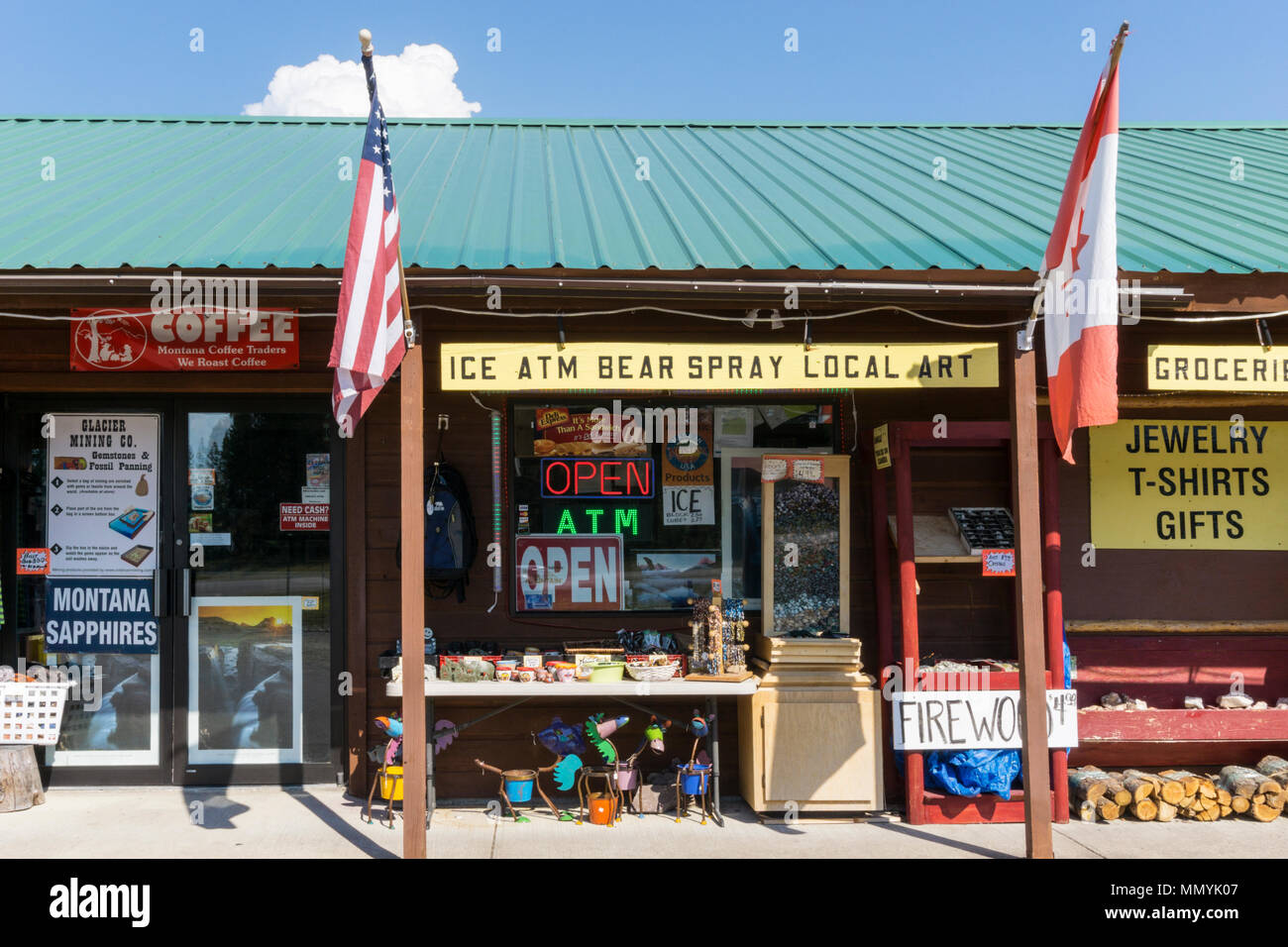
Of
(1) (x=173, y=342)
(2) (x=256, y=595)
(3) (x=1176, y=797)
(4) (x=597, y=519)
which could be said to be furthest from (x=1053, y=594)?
(1) (x=173, y=342)

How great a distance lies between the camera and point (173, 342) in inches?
249

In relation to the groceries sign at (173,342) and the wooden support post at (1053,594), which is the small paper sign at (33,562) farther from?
the wooden support post at (1053,594)

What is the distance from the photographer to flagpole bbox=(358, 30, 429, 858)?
486 centimetres

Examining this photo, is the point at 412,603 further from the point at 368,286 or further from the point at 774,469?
the point at 774,469

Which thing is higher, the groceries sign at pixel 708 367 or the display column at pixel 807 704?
the groceries sign at pixel 708 367

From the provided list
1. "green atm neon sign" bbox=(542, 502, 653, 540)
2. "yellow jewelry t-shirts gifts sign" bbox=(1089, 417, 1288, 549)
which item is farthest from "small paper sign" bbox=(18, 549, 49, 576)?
"yellow jewelry t-shirts gifts sign" bbox=(1089, 417, 1288, 549)

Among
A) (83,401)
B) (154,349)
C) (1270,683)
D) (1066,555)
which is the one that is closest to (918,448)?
(1066,555)

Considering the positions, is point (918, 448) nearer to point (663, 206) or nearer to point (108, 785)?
point (663, 206)

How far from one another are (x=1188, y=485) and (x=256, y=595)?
646 cm

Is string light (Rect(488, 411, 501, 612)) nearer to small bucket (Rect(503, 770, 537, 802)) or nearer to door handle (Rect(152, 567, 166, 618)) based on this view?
small bucket (Rect(503, 770, 537, 802))

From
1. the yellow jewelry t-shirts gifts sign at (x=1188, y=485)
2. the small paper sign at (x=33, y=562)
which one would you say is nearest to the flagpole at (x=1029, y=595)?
the yellow jewelry t-shirts gifts sign at (x=1188, y=485)

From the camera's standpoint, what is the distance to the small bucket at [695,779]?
20.0 feet

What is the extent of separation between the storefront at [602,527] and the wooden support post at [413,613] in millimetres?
1170

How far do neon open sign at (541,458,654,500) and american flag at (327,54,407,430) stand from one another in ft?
7.23
